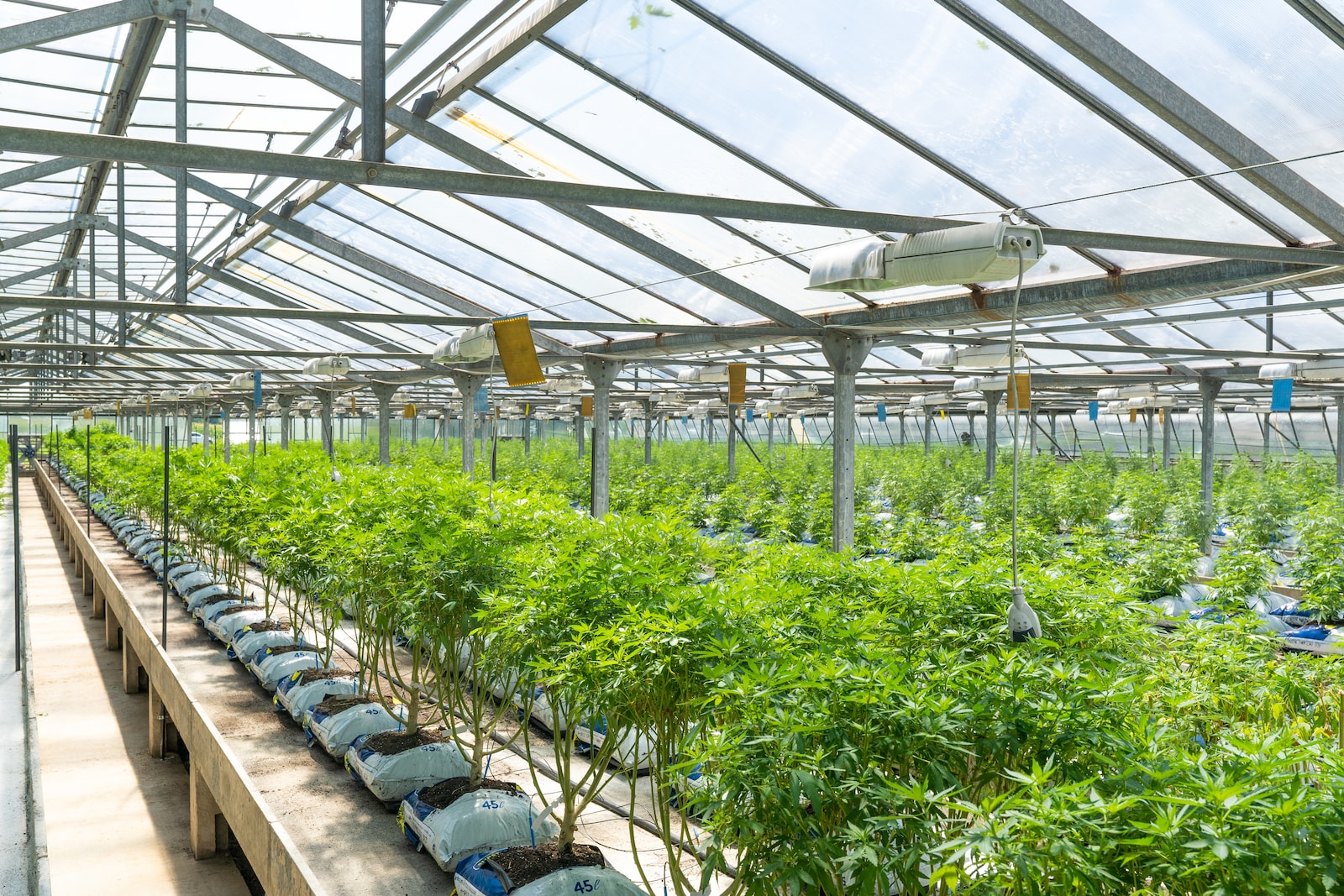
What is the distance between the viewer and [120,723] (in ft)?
38.2

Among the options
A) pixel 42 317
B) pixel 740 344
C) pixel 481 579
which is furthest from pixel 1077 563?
pixel 42 317

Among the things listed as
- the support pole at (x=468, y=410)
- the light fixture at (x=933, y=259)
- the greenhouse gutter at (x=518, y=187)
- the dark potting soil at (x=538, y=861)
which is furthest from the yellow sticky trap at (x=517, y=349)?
the support pole at (x=468, y=410)

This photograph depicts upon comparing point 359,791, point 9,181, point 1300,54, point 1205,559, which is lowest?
point 359,791

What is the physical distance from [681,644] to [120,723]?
10.7 metres

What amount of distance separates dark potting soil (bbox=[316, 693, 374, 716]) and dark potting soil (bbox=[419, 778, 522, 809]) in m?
1.76

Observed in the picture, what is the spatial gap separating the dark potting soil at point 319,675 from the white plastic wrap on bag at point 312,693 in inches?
3.7

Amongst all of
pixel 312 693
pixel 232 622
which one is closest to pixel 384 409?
pixel 232 622

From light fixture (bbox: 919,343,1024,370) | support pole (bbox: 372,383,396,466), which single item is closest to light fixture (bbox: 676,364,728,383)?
light fixture (bbox: 919,343,1024,370)

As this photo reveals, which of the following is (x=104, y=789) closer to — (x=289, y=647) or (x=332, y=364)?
(x=289, y=647)

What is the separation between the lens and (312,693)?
8.48m

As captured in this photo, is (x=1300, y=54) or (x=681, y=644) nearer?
(x=681, y=644)

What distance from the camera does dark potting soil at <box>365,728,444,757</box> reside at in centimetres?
711

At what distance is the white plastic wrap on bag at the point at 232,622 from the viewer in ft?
35.6

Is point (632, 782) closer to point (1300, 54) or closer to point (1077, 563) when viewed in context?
point (1077, 563)
